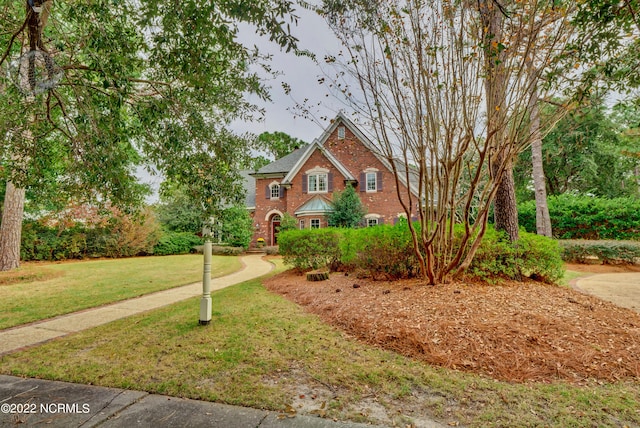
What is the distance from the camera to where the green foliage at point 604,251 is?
1167 centimetres

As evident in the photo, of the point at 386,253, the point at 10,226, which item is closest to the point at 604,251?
the point at 386,253

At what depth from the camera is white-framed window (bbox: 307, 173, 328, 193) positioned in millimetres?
22906

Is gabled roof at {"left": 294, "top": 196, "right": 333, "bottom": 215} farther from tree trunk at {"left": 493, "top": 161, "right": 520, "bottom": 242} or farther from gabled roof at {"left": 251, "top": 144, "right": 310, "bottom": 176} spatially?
tree trunk at {"left": 493, "top": 161, "right": 520, "bottom": 242}

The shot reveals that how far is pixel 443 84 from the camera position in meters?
5.17

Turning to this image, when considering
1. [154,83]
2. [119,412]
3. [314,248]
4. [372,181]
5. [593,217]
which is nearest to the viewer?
[119,412]

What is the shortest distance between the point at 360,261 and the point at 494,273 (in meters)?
2.89

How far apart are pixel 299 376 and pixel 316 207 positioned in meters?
18.8

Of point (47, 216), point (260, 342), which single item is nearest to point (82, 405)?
point (260, 342)

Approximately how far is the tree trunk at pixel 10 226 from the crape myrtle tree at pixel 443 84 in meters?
12.7

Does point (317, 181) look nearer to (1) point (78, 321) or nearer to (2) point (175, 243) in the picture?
(2) point (175, 243)

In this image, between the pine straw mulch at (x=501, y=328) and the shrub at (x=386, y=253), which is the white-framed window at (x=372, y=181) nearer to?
the shrub at (x=386, y=253)

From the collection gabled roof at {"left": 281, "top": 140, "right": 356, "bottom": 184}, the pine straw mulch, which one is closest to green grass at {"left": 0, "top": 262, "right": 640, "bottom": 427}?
the pine straw mulch

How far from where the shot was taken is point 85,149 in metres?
4.42

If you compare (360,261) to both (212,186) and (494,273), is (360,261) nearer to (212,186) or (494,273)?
(494,273)
